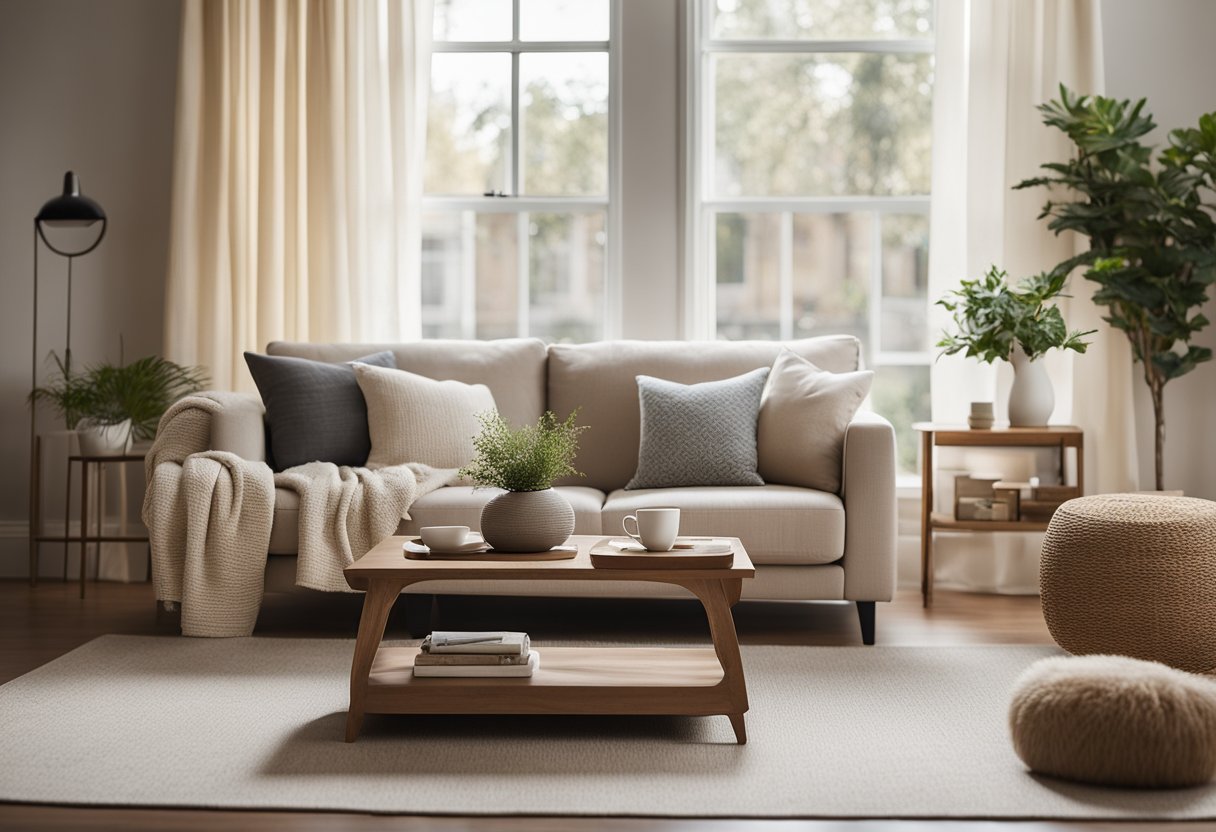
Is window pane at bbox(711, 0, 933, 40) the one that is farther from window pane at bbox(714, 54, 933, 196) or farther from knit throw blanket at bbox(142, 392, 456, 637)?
knit throw blanket at bbox(142, 392, 456, 637)

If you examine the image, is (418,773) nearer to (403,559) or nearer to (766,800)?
(403,559)

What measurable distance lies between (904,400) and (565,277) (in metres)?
1.46

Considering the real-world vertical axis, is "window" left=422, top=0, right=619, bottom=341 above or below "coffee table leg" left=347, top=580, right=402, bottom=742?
above

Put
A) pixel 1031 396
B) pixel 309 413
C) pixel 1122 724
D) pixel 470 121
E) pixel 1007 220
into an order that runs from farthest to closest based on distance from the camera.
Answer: pixel 470 121, pixel 1007 220, pixel 1031 396, pixel 309 413, pixel 1122 724

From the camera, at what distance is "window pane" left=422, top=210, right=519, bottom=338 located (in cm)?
483

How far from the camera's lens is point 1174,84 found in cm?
452

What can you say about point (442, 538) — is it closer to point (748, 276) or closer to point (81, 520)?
point (81, 520)

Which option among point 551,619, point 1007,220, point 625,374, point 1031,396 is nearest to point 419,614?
point 551,619

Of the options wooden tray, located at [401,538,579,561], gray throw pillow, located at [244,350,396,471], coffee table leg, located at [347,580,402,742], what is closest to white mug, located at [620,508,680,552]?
wooden tray, located at [401,538,579,561]

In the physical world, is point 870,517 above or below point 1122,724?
above

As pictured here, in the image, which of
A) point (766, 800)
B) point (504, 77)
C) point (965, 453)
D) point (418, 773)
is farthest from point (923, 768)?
point (504, 77)

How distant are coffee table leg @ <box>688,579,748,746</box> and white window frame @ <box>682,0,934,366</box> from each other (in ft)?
7.48

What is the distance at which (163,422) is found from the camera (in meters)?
A: 3.68

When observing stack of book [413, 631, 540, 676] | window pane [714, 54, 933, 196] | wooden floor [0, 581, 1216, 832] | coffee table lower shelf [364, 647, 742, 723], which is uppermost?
window pane [714, 54, 933, 196]
